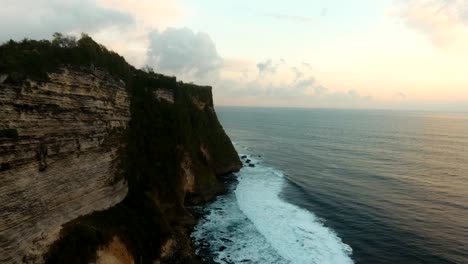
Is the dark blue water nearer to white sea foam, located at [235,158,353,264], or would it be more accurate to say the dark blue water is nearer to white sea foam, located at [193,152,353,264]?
white sea foam, located at [235,158,353,264]

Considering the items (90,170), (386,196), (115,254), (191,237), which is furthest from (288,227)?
(90,170)

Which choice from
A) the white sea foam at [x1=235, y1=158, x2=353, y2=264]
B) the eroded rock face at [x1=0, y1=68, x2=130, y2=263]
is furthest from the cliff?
the white sea foam at [x1=235, y1=158, x2=353, y2=264]

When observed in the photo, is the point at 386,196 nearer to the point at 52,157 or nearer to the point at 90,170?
the point at 90,170

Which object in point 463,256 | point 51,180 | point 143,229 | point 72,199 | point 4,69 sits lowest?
point 463,256

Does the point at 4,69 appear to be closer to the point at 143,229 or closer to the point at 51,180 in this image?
the point at 51,180

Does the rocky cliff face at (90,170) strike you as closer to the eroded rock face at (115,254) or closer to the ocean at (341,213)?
the eroded rock face at (115,254)

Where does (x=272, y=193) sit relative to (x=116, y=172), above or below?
below

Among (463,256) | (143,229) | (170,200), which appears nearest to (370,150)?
(463,256)
